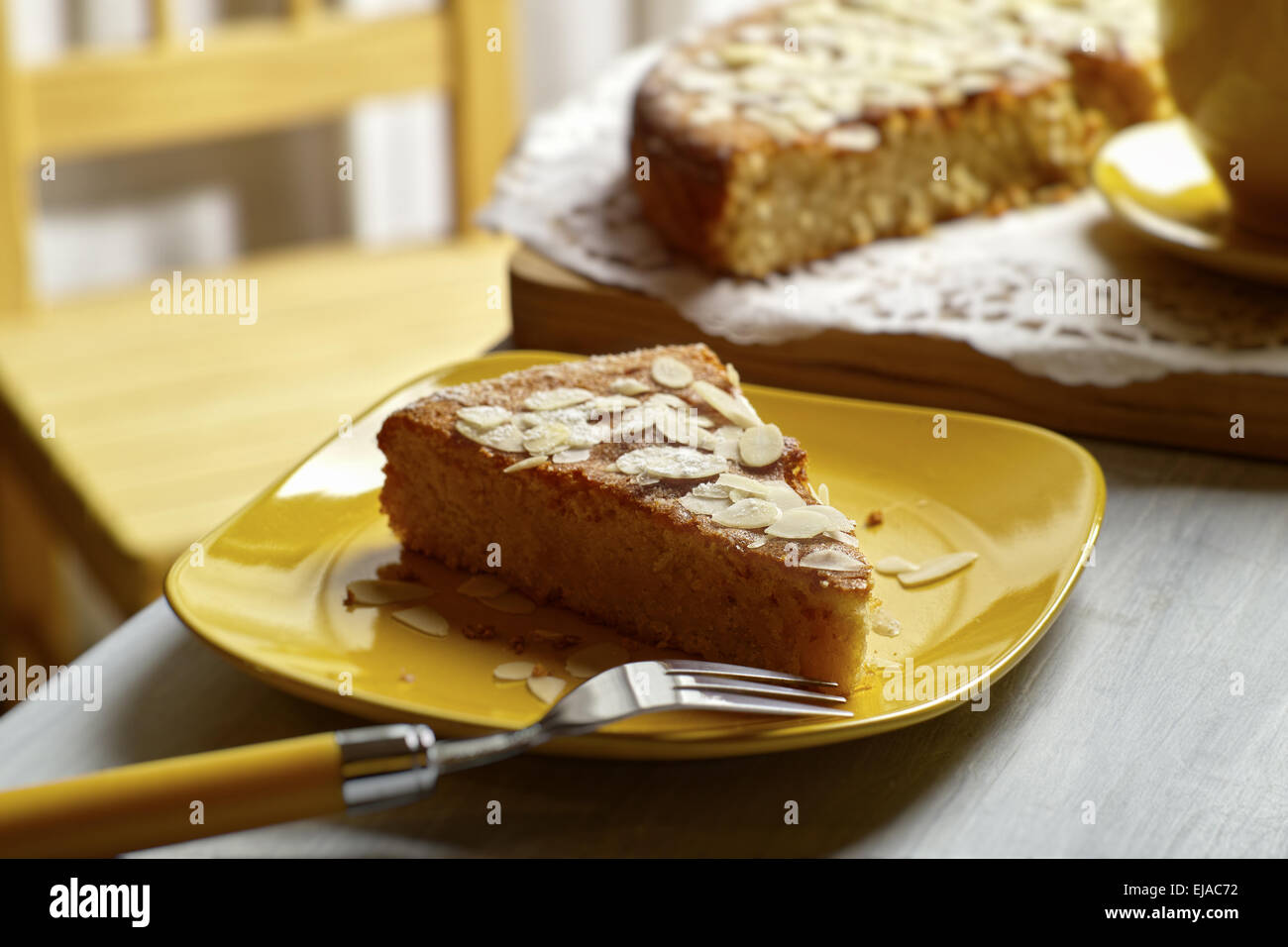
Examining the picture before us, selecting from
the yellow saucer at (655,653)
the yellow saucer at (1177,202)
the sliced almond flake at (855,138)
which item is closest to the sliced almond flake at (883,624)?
the yellow saucer at (655,653)

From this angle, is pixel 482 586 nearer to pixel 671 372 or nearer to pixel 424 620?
pixel 424 620

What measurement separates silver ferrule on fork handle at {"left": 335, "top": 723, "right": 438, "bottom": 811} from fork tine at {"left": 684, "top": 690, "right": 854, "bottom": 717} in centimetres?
13

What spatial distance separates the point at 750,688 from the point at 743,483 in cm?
16

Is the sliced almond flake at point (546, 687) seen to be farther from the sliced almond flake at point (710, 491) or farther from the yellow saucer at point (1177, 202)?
the yellow saucer at point (1177, 202)

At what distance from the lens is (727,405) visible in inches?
36.0

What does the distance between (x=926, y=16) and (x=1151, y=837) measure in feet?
3.88

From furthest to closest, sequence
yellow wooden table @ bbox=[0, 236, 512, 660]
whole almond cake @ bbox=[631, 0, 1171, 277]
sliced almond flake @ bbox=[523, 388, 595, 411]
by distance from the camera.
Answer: yellow wooden table @ bbox=[0, 236, 512, 660], whole almond cake @ bbox=[631, 0, 1171, 277], sliced almond flake @ bbox=[523, 388, 595, 411]

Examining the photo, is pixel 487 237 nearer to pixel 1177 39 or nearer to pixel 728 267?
pixel 728 267

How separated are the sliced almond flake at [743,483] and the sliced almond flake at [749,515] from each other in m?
0.01

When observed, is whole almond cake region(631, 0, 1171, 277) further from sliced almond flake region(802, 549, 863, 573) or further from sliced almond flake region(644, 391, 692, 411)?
sliced almond flake region(802, 549, 863, 573)

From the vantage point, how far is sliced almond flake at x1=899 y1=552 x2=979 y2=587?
32.8 inches

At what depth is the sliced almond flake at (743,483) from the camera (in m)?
0.82

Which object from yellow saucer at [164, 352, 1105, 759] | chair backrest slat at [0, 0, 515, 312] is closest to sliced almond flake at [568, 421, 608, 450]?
yellow saucer at [164, 352, 1105, 759]
